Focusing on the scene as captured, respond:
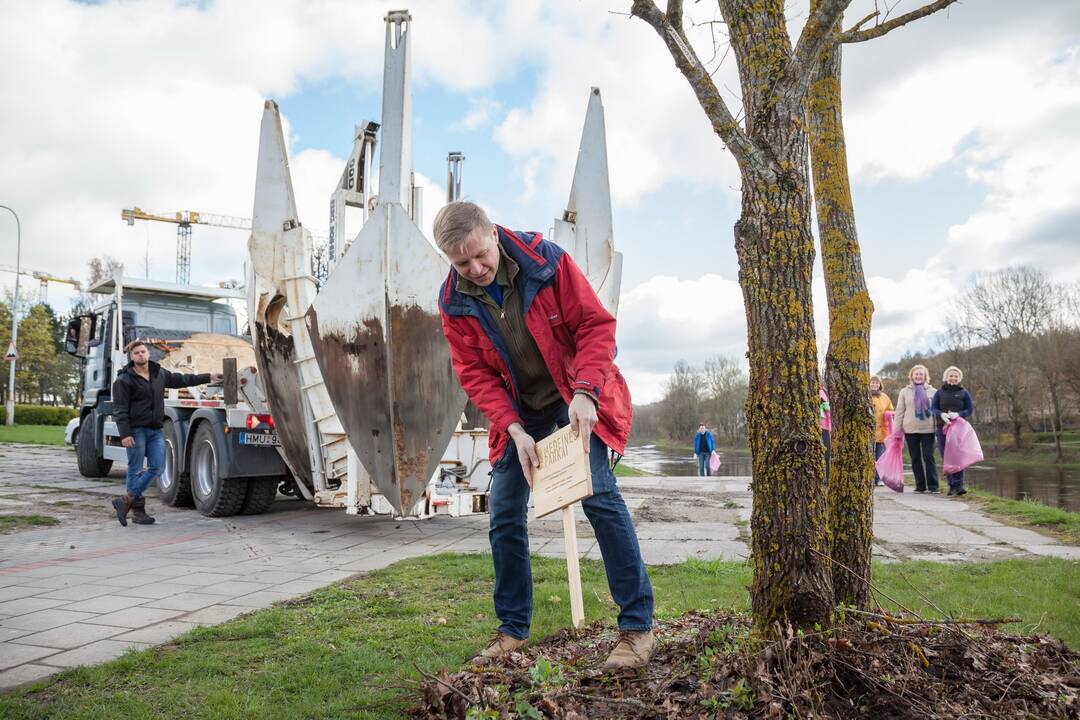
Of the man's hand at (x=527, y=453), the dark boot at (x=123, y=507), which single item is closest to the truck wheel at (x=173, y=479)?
the dark boot at (x=123, y=507)

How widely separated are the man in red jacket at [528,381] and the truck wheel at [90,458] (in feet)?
35.7

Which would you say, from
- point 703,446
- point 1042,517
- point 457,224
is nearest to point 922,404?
point 1042,517

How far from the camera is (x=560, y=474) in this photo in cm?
252

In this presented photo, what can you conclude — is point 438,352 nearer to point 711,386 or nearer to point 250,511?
point 250,511

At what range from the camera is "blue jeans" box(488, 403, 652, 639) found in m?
2.59

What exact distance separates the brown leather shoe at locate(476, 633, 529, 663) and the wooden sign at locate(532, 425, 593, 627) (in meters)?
0.24

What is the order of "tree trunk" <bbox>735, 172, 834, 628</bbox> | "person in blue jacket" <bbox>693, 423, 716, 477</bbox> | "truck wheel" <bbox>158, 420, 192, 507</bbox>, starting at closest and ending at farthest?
"tree trunk" <bbox>735, 172, 834, 628</bbox>, "truck wheel" <bbox>158, 420, 192, 507</bbox>, "person in blue jacket" <bbox>693, 423, 716, 477</bbox>

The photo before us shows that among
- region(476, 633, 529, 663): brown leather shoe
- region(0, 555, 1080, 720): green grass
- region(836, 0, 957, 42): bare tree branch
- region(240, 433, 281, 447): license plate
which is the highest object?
region(836, 0, 957, 42): bare tree branch

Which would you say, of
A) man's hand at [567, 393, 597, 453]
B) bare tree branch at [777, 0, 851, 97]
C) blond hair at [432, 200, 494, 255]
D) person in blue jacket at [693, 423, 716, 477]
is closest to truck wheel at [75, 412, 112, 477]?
blond hair at [432, 200, 494, 255]

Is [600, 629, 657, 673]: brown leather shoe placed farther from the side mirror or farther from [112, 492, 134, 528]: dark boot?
the side mirror

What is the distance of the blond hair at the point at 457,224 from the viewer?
2541 mm

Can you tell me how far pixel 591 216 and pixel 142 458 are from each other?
5.13m

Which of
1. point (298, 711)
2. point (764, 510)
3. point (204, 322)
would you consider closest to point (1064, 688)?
point (764, 510)

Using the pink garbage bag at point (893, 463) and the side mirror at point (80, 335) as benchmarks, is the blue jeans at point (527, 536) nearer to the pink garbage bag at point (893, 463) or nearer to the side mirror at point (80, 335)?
the pink garbage bag at point (893, 463)
